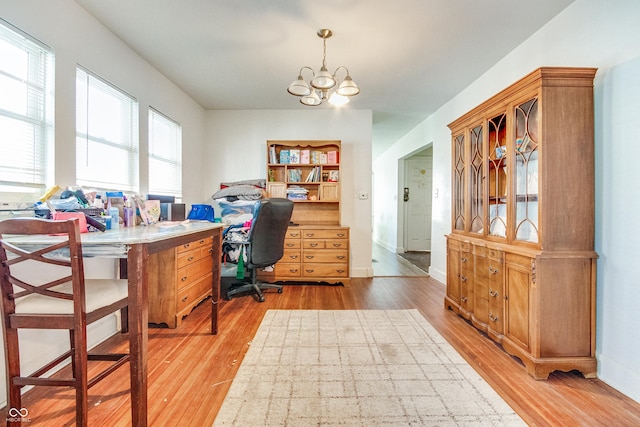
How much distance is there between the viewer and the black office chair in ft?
9.68

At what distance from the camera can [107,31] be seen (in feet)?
7.72

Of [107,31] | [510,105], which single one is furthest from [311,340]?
[107,31]

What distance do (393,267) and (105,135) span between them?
4245mm

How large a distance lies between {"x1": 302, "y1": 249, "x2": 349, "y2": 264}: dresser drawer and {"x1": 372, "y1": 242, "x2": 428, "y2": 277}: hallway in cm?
92

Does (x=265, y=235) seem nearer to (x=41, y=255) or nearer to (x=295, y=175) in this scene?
(x=295, y=175)

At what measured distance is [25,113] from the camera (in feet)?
5.75

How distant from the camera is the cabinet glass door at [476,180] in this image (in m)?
2.47

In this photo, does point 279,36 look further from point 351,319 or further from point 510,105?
point 351,319

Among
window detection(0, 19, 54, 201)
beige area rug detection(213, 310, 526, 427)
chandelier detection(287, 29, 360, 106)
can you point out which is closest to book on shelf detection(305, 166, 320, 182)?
chandelier detection(287, 29, 360, 106)

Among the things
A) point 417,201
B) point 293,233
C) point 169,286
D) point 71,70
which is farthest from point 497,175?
point 417,201

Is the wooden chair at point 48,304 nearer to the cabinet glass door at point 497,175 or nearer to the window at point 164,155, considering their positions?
the window at point 164,155

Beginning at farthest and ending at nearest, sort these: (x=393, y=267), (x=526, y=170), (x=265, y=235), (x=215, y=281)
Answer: (x=393, y=267), (x=265, y=235), (x=215, y=281), (x=526, y=170)

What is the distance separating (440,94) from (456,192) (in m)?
1.50

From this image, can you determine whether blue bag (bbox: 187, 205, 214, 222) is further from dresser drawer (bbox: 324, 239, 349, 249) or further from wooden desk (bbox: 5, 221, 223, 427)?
wooden desk (bbox: 5, 221, 223, 427)
